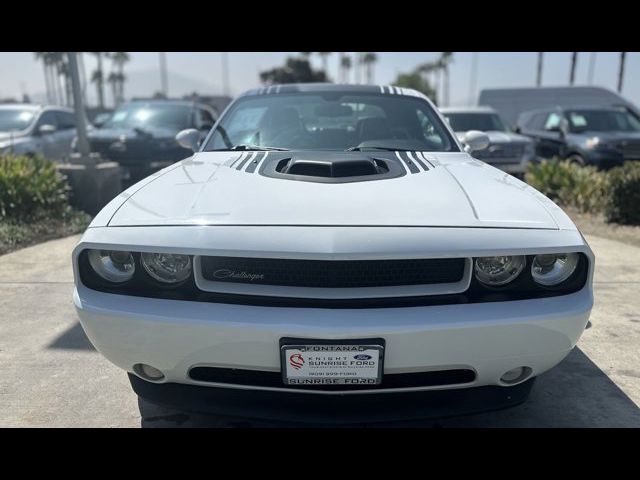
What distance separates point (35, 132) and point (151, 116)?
2003 mm

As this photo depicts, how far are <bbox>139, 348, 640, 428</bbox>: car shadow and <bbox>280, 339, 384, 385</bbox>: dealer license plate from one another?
0.57 meters

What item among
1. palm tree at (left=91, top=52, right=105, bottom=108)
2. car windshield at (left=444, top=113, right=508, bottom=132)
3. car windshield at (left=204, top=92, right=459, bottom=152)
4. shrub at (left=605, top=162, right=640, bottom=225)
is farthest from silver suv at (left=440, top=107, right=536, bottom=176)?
palm tree at (left=91, top=52, right=105, bottom=108)

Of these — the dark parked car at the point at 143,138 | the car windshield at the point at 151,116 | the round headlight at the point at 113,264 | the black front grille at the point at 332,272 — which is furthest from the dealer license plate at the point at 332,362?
the car windshield at the point at 151,116

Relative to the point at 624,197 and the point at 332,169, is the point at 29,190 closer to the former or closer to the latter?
the point at 332,169

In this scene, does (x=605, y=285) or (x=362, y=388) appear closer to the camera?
(x=362, y=388)

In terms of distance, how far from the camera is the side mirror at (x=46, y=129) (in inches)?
383

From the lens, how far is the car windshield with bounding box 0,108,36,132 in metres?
9.57

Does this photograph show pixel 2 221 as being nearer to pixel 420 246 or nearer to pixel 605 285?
pixel 420 246

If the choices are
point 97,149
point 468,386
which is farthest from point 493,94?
point 468,386

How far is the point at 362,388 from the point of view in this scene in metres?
1.96

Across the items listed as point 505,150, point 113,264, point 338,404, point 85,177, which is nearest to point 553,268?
point 338,404

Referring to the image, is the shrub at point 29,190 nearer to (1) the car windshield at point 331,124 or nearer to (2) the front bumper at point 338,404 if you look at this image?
(1) the car windshield at point 331,124

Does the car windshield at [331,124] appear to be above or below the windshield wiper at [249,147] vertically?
above

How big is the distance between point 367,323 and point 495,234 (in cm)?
57
